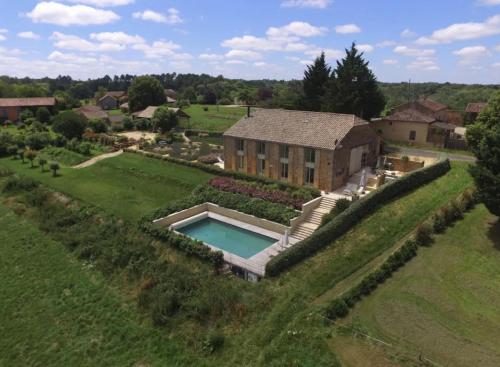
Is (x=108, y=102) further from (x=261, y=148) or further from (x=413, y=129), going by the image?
(x=413, y=129)

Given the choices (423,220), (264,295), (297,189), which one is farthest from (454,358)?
(297,189)

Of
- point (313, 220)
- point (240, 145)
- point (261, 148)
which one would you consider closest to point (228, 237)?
point (313, 220)

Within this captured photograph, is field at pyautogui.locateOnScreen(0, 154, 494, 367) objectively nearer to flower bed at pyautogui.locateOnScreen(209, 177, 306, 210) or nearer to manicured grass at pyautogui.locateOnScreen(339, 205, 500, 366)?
manicured grass at pyautogui.locateOnScreen(339, 205, 500, 366)

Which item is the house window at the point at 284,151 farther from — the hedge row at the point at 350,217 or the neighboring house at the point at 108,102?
the neighboring house at the point at 108,102

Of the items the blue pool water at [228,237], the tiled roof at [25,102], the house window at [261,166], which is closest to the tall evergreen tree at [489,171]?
the blue pool water at [228,237]

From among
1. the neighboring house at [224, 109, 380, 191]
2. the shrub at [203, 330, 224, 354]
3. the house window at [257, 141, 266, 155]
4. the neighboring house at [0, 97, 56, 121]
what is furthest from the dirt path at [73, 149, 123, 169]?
Answer: the neighboring house at [0, 97, 56, 121]

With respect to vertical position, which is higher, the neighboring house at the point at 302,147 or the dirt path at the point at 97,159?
the neighboring house at the point at 302,147

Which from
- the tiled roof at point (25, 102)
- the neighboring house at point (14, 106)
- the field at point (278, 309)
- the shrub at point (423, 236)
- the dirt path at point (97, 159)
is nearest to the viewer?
the field at point (278, 309)
